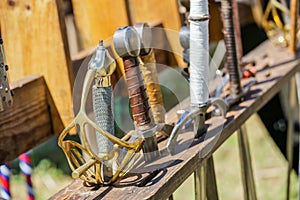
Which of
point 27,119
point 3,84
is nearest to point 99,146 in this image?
point 3,84

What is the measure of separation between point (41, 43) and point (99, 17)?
39cm

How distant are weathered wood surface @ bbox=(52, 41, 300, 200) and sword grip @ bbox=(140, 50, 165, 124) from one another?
5cm

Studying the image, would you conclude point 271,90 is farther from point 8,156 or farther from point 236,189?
point 236,189

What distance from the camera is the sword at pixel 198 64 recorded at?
1.01m

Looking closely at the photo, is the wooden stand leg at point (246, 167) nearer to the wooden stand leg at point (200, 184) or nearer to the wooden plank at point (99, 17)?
the wooden stand leg at point (200, 184)

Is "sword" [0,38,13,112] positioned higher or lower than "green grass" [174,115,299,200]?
higher

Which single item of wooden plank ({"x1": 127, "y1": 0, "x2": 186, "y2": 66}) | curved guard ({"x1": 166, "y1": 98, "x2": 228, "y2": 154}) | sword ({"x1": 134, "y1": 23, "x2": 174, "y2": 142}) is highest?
wooden plank ({"x1": 127, "y1": 0, "x2": 186, "y2": 66})

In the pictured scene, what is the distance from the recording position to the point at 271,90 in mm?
1427

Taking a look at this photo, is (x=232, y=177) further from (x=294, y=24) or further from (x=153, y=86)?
(x=153, y=86)

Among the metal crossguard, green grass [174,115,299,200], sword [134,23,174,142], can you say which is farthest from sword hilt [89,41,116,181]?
green grass [174,115,299,200]

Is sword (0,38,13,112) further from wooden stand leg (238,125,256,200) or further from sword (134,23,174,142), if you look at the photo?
wooden stand leg (238,125,256,200)

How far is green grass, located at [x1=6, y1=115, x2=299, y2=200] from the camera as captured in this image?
2.76m

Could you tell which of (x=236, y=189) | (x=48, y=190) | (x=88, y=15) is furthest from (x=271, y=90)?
(x=48, y=190)

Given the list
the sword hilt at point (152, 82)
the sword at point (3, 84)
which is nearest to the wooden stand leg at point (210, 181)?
the sword hilt at point (152, 82)
